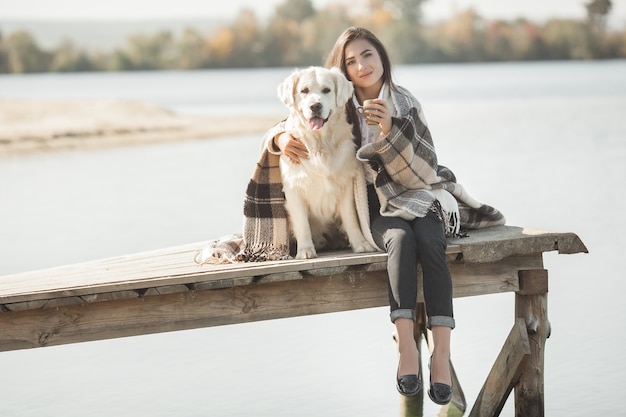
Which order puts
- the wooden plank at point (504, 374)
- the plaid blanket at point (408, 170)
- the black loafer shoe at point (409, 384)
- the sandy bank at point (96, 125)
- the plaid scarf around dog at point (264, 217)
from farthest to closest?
the sandy bank at point (96, 125)
the wooden plank at point (504, 374)
the plaid scarf around dog at point (264, 217)
the plaid blanket at point (408, 170)
the black loafer shoe at point (409, 384)

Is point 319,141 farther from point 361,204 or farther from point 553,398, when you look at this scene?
point 553,398

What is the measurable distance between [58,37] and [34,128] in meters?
26.1

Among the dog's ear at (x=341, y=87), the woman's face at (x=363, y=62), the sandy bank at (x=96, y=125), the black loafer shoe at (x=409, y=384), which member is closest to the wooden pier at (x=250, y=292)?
the black loafer shoe at (x=409, y=384)

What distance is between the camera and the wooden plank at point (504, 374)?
4.32m

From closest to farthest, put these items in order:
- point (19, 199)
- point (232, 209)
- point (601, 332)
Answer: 1. point (601, 332)
2. point (232, 209)
3. point (19, 199)

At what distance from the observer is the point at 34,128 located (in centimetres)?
1823

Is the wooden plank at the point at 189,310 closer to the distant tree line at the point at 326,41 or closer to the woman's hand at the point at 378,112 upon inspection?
the woman's hand at the point at 378,112

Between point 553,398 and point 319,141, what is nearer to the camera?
point 319,141

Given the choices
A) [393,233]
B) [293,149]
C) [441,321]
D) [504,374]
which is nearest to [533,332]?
[504,374]

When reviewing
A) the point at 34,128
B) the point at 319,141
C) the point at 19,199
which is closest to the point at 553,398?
the point at 319,141

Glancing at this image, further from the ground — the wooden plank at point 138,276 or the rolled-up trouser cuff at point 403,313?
the wooden plank at point 138,276

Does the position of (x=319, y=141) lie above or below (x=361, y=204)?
above

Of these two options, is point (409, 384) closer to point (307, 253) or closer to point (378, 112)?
point (307, 253)

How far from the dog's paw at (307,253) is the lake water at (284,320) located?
1.37m
